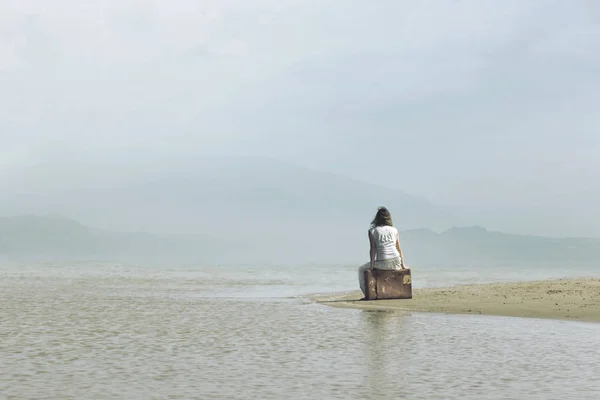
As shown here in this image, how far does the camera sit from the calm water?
9.05 meters

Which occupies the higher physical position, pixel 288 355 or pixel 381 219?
pixel 381 219

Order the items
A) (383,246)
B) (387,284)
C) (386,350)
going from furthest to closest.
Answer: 1. (387,284)
2. (383,246)
3. (386,350)

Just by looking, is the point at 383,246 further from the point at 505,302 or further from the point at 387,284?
the point at 505,302

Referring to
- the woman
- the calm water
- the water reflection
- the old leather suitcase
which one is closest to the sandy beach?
the old leather suitcase

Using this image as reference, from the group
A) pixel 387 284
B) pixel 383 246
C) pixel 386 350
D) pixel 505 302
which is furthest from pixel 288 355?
pixel 505 302

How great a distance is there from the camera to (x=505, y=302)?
2009cm

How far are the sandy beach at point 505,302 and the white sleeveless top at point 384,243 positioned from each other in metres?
1.10

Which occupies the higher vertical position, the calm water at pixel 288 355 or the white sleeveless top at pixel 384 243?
the white sleeveless top at pixel 384 243

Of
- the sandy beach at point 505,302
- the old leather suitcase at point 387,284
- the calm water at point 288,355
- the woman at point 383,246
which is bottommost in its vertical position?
the calm water at point 288,355

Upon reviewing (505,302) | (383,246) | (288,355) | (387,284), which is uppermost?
(383,246)

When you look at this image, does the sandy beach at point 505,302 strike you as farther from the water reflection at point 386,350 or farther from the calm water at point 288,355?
the water reflection at point 386,350

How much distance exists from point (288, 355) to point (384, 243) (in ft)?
28.8

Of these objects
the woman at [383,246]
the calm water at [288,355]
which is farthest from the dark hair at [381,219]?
the calm water at [288,355]

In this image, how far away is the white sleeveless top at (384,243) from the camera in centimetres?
2009
